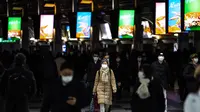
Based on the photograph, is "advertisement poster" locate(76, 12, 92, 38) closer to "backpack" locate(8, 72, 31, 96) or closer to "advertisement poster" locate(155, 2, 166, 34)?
"advertisement poster" locate(155, 2, 166, 34)

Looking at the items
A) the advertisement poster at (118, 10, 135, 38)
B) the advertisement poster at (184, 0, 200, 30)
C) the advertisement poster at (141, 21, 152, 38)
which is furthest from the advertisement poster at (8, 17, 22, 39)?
the advertisement poster at (184, 0, 200, 30)

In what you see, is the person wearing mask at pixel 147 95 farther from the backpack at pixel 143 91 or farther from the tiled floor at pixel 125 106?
the tiled floor at pixel 125 106

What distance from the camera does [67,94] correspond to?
6.24 meters

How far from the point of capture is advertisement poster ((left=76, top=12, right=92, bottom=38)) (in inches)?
1179

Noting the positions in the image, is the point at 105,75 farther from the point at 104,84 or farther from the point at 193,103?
the point at 193,103

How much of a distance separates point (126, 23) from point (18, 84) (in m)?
19.1

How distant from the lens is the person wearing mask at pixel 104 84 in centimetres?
1230

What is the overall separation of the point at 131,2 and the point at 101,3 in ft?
9.70

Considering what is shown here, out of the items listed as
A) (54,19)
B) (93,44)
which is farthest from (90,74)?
(93,44)

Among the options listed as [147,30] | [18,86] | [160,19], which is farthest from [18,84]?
[147,30]

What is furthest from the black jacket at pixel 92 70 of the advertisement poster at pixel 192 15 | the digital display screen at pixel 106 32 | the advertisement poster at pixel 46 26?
the digital display screen at pixel 106 32

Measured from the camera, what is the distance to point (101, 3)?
48.2 meters

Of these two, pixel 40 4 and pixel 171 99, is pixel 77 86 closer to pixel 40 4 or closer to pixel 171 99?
pixel 171 99

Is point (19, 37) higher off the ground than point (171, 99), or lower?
higher
